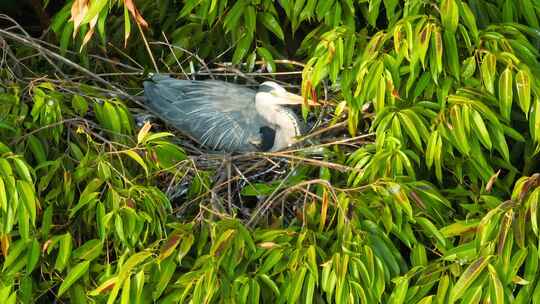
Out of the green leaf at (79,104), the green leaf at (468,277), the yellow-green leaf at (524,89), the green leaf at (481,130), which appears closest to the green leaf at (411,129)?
the green leaf at (481,130)

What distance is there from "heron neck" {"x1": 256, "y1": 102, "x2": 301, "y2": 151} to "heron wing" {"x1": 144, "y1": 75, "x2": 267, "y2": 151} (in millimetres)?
51

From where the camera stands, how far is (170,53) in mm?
3471

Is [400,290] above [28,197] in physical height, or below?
below

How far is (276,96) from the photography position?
315 centimetres

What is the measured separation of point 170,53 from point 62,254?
1.22 m

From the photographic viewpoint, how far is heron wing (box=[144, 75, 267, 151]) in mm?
3260

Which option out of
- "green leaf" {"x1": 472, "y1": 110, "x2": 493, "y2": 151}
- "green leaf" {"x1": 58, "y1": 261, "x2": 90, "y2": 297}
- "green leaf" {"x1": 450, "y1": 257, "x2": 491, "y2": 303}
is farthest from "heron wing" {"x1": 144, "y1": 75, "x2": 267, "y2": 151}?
"green leaf" {"x1": 450, "y1": 257, "x2": 491, "y2": 303}

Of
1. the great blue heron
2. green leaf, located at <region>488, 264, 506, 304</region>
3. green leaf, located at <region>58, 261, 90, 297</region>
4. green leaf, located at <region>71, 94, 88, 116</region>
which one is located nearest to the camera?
green leaf, located at <region>488, 264, 506, 304</region>

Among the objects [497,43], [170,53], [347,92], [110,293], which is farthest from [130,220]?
[170,53]

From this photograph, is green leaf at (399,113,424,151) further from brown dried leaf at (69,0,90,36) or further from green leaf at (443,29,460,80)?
brown dried leaf at (69,0,90,36)

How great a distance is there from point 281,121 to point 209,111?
23 centimetres

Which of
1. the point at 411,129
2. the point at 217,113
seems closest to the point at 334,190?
the point at 411,129

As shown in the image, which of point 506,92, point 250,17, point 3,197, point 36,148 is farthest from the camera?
point 250,17

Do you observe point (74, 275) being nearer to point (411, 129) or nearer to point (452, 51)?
point (411, 129)
